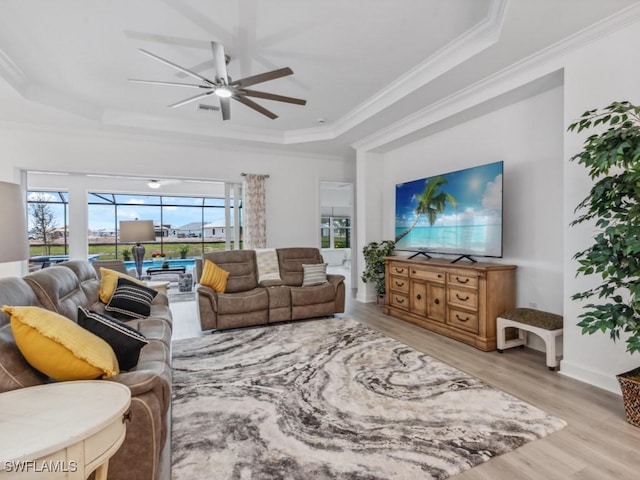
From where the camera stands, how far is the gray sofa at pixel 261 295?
13.3 feet

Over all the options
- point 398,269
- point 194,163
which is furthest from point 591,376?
point 194,163

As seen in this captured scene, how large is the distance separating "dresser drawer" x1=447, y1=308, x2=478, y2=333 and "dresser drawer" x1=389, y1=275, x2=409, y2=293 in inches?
32.0

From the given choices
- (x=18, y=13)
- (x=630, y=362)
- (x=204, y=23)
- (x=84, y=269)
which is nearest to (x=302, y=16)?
(x=204, y=23)

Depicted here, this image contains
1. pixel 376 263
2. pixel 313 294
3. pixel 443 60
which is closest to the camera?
pixel 443 60

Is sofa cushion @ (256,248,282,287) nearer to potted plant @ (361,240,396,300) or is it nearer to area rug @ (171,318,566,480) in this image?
A: area rug @ (171,318,566,480)

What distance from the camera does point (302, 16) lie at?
8.63 ft

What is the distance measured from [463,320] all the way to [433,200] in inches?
63.8

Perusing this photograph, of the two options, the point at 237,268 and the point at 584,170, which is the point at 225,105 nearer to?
the point at 237,268

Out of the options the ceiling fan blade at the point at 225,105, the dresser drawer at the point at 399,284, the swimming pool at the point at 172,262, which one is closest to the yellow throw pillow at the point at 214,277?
the ceiling fan blade at the point at 225,105

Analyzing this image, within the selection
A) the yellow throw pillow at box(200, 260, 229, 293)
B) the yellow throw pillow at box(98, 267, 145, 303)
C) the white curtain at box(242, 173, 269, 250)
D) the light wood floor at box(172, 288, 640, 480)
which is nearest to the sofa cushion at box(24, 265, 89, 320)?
the yellow throw pillow at box(98, 267, 145, 303)

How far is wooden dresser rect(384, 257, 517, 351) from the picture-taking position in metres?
3.40

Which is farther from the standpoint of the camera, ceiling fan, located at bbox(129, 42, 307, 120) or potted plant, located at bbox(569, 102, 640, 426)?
ceiling fan, located at bbox(129, 42, 307, 120)

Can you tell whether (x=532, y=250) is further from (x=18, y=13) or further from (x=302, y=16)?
(x=18, y=13)

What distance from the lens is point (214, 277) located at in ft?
14.1
